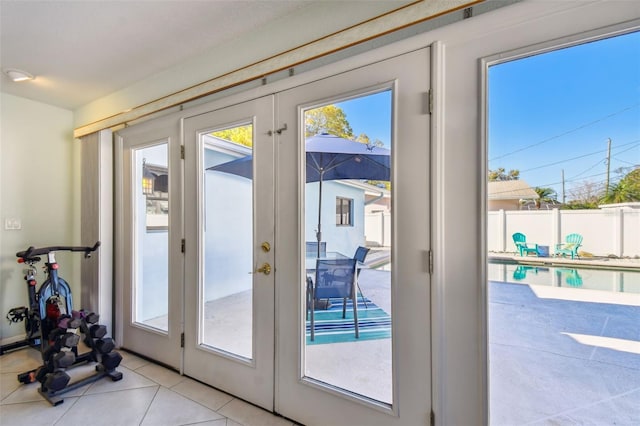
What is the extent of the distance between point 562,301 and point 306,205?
1.31 m

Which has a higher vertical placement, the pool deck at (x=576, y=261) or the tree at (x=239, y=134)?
the tree at (x=239, y=134)

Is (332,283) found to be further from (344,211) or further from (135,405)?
(135,405)

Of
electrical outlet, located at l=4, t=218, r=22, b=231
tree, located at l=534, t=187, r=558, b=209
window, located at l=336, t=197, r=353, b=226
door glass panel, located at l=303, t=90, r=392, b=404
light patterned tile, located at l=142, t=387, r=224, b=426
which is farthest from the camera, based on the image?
electrical outlet, located at l=4, t=218, r=22, b=231

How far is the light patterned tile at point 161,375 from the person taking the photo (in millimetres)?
2258

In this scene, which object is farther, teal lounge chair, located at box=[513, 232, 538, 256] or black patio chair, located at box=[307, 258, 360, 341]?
black patio chair, located at box=[307, 258, 360, 341]

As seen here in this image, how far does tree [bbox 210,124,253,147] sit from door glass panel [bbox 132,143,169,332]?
2.17 feet

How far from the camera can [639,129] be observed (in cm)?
110

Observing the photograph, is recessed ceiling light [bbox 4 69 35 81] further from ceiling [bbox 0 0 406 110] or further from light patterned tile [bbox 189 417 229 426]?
light patterned tile [bbox 189 417 229 426]

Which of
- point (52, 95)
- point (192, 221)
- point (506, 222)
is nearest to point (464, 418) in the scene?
point (506, 222)

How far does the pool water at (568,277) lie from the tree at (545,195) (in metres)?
0.28

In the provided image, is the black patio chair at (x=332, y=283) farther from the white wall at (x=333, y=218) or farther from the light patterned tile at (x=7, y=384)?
the light patterned tile at (x=7, y=384)

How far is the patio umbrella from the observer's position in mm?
1604

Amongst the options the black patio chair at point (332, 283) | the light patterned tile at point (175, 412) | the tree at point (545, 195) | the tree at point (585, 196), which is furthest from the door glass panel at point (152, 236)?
the tree at point (585, 196)

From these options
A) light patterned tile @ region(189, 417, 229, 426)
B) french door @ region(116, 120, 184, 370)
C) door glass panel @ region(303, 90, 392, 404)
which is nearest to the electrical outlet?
french door @ region(116, 120, 184, 370)
